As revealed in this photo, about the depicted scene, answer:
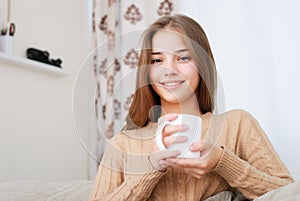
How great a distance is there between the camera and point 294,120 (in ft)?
4.74

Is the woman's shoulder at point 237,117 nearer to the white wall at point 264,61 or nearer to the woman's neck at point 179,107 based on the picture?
the woman's neck at point 179,107

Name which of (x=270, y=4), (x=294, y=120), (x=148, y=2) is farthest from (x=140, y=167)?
(x=148, y=2)

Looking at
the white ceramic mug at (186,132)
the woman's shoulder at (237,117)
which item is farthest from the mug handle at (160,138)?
the woman's shoulder at (237,117)

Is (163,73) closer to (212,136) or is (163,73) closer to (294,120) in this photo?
(212,136)

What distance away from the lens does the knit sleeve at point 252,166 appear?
73cm

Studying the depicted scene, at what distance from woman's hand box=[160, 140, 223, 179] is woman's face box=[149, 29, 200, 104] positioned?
0.29ft

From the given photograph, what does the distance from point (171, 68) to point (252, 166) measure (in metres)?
0.27

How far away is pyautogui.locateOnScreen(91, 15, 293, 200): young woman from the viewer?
2.10 feet

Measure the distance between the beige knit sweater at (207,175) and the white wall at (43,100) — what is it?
85 centimetres

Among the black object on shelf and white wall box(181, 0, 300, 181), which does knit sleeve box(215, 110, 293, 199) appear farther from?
the black object on shelf

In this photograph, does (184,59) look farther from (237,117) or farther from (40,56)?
(40,56)

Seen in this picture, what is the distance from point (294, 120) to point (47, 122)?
977 mm

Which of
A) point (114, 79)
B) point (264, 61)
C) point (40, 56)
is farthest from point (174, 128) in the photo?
point (40, 56)

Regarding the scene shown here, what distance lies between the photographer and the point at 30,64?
5.14 ft
